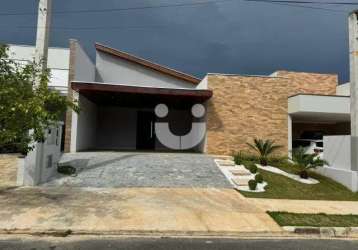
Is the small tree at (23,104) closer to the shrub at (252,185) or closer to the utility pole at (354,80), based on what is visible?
the shrub at (252,185)

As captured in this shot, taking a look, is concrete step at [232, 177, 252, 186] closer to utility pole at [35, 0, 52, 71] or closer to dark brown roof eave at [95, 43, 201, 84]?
utility pole at [35, 0, 52, 71]

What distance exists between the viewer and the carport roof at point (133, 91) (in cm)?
1711

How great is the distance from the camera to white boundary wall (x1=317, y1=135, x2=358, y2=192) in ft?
40.1

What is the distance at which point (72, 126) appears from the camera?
57.4ft

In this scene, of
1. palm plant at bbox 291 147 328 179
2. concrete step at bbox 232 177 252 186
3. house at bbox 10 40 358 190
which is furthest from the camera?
house at bbox 10 40 358 190

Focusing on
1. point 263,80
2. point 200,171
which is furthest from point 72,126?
point 263,80

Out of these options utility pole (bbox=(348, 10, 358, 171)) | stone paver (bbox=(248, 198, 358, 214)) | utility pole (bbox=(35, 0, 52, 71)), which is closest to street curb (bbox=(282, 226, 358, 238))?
stone paver (bbox=(248, 198, 358, 214))

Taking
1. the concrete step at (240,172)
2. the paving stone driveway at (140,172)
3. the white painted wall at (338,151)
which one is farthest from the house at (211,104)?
the concrete step at (240,172)

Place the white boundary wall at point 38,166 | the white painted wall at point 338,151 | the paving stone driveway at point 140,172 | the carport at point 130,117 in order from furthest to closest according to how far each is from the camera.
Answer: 1. the carport at point 130,117
2. the white painted wall at point 338,151
3. the paving stone driveway at point 140,172
4. the white boundary wall at point 38,166

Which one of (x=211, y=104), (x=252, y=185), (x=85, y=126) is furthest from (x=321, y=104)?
(x=85, y=126)

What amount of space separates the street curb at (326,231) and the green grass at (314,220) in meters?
0.21

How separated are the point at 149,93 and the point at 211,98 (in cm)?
377

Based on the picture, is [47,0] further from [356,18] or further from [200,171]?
[356,18]

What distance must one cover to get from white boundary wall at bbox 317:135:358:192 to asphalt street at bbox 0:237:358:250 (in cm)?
656
